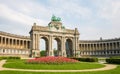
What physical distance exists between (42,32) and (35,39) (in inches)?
267

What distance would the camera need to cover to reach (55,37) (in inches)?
4614

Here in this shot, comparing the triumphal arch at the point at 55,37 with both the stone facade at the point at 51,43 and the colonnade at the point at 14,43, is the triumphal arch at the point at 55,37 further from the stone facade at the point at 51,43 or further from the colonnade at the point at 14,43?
the colonnade at the point at 14,43

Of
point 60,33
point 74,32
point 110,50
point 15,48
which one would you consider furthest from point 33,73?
point 110,50

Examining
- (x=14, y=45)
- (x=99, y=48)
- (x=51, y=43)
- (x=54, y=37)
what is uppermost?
(x=54, y=37)

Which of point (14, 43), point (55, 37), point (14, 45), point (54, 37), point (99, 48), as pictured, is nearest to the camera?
point (14, 45)

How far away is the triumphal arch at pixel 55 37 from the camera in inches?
4299

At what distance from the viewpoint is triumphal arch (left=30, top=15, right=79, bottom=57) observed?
358 ft

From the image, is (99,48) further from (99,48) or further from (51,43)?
(51,43)

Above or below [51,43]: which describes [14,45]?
below

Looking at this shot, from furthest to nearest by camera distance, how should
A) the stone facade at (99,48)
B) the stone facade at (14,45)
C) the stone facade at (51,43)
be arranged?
the stone facade at (99,48), the stone facade at (51,43), the stone facade at (14,45)

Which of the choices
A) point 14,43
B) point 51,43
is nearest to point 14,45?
point 14,43

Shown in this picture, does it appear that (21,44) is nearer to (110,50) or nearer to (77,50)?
(77,50)

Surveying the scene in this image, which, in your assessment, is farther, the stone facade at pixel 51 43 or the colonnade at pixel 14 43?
the stone facade at pixel 51 43

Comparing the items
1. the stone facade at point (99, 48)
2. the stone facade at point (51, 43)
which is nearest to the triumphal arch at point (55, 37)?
the stone facade at point (51, 43)
